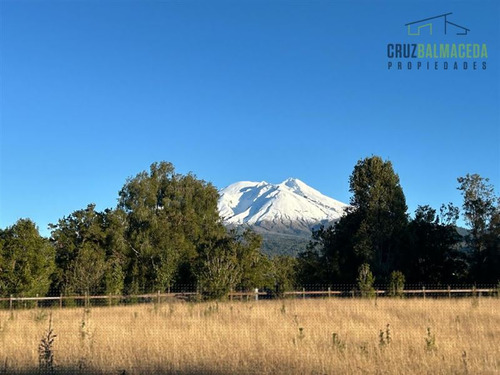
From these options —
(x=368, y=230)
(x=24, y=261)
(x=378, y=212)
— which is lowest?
(x=24, y=261)

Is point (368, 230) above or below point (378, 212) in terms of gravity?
below

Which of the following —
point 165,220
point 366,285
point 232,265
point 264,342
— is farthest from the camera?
point 165,220

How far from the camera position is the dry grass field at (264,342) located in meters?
8.53

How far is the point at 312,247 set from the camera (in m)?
41.4

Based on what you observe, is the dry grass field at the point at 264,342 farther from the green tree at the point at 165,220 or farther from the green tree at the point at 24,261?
the green tree at the point at 165,220

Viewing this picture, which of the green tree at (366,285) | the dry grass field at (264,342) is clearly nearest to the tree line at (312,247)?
the green tree at (366,285)

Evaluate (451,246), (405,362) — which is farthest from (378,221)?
(405,362)

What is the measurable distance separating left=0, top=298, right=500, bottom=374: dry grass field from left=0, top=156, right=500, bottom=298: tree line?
13712mm

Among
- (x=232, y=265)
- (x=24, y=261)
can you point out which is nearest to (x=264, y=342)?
(x=232, y=265)

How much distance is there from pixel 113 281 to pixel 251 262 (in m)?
13.3

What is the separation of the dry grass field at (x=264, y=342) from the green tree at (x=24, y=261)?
1373 cm

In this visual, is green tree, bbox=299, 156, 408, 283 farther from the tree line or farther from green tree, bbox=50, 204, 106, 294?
green tree, bbox=50, 204, 106, 294

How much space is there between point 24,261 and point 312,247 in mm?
22132

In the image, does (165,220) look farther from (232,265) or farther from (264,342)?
(264,342)
